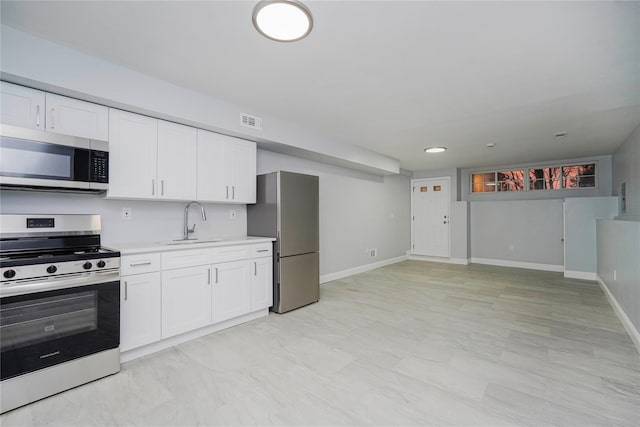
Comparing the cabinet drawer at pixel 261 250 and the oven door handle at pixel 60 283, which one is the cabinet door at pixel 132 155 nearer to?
the oven door handle at pixel 60 283

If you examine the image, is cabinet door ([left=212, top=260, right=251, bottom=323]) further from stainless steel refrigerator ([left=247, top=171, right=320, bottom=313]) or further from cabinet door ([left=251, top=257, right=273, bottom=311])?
stainless steel refrigerator ([left=247, top=171, right=320, bottom=313])

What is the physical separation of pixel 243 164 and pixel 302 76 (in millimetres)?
1371

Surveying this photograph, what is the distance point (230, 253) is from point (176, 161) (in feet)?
3.58

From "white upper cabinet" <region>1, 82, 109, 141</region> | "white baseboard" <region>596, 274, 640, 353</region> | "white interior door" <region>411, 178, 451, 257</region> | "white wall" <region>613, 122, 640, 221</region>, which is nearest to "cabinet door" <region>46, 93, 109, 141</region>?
"white upper cabinet" <region>1, 82, 109, 141</region>

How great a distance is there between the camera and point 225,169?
3.42 meters

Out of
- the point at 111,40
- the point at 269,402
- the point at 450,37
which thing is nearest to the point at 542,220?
the point at 450,37

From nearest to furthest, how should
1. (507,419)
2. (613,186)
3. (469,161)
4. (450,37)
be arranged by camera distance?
(507,419)
(450,37)
(613,186)
(469,161)

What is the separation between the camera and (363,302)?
414 centimetres

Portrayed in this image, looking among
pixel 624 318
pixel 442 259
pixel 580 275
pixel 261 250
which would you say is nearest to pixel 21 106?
pixel 261 250

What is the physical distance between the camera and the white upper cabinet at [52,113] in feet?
6.90

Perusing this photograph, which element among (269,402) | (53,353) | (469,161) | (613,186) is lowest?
(269,402)

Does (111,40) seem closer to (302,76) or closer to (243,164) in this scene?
(302,76)

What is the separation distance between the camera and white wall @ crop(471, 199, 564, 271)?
639cm

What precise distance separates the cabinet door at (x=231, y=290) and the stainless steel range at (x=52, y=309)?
911mm
